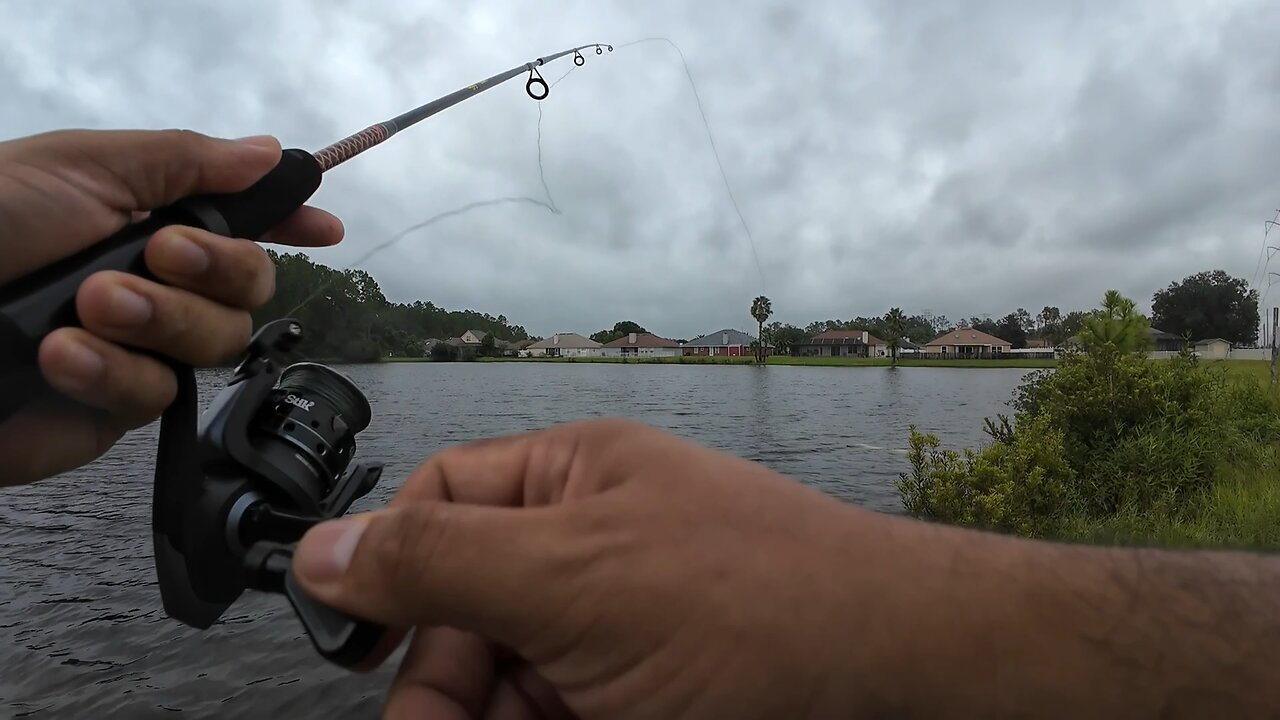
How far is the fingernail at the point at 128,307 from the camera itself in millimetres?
1714

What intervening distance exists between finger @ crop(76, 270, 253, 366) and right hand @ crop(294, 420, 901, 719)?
38.8 inches

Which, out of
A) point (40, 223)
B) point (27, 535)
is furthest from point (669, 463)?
point (27, 535)

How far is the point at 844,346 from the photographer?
108m

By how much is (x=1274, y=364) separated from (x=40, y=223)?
2371 cm

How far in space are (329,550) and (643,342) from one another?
110318 mm

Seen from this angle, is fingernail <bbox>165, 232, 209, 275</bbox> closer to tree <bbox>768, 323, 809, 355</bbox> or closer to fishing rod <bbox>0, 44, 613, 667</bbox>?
fishing rod <bbox>0, 44, 613, 667</bbox>

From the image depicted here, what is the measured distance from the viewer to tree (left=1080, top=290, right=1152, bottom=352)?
13547mm

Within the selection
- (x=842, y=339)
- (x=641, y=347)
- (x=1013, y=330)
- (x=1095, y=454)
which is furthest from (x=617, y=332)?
(x=1095, y=454)

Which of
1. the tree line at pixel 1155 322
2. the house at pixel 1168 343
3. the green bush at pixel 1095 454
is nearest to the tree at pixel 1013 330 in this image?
the tree line at pixel 1155 322

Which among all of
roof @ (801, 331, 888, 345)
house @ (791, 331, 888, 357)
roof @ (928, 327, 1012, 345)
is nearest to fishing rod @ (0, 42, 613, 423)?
house @ (791, 331, 888, 357)

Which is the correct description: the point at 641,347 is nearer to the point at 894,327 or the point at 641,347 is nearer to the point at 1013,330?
the point at 894,327

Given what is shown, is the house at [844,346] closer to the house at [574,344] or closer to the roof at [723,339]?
the roof at [723,339]

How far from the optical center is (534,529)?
111 centimetres

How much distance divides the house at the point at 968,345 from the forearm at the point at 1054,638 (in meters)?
124
